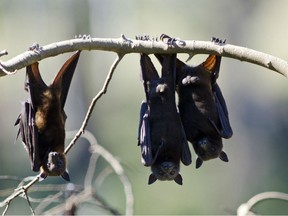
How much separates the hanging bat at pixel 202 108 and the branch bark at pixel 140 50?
735 mm

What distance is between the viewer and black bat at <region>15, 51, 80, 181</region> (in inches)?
287

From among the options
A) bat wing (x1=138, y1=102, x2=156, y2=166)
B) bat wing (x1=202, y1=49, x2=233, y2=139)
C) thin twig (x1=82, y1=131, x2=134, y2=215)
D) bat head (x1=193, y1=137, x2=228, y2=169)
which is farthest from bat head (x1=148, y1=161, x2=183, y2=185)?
thin twig (x1=82, y1=131, x2=134, y2=215)

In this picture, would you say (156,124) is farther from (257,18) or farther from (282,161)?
(257,18)

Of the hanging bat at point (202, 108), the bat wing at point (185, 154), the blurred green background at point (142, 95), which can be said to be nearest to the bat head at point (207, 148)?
the hanging bat at point (202, 108)

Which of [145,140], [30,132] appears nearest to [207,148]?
[145,140]

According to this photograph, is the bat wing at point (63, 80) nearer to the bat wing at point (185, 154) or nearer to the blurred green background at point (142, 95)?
the bat wing at point (185, 154)

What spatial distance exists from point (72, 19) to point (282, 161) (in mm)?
12756

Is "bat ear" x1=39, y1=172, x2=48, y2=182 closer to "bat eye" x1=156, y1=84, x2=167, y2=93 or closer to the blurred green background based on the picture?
"bat eye" x1=156, y1=84, x2=167, y2=93

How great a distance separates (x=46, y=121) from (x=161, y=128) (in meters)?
1.01

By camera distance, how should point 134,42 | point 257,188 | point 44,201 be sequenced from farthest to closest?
1. point 257,188
2. point 44,201
3. point 134,42

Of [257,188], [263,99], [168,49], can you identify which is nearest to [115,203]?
[257,188]

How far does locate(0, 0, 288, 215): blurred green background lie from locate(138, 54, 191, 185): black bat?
1274 cm

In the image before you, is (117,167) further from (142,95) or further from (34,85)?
(142,95)

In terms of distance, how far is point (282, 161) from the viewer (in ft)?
83.5
